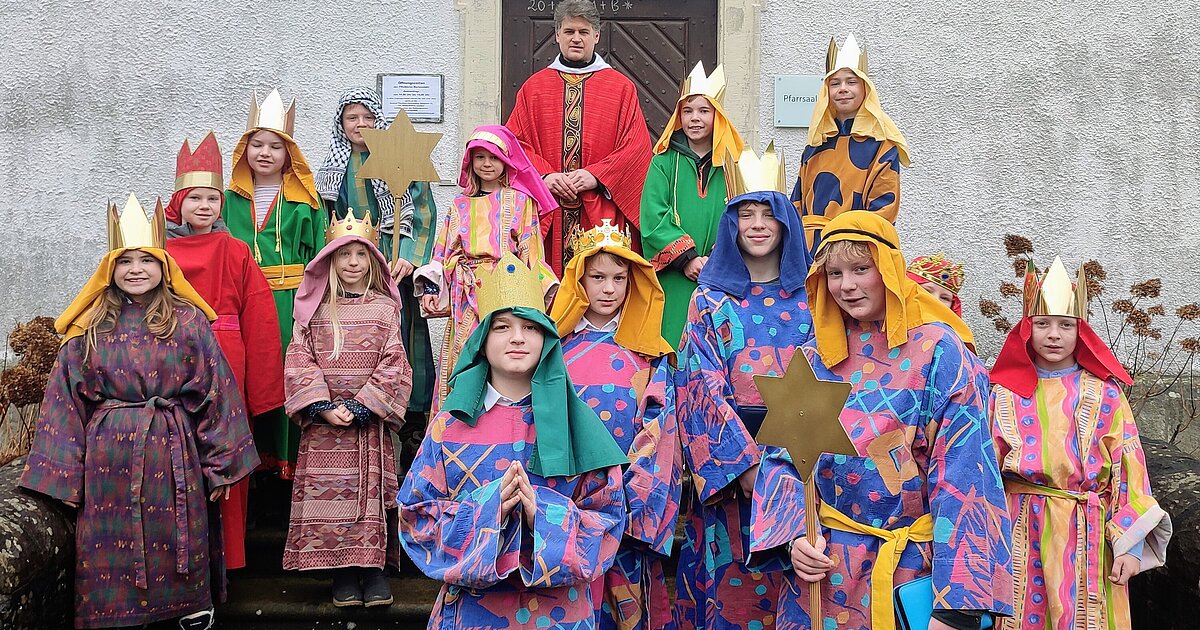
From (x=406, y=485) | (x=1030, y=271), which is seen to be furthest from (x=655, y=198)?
(x=406, y=485)

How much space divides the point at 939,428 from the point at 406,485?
1.56 meters

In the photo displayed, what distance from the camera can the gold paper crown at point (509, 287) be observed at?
4008mm

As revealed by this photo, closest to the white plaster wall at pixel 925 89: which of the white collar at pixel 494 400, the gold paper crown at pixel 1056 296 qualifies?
the gold paper crown at pixel 1056 296

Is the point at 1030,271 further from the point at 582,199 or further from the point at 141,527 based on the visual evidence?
the point at 141,527

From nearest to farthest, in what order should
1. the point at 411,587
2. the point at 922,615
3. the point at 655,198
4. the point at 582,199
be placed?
the point at 922,615 < the point at 411,587 < the point at 655,198 < the point at 582,199

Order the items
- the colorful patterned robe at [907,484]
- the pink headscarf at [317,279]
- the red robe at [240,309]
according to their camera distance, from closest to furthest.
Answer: the colorful patterned robe at [907,484] < the pink headscarf at [317,279] < the red robe at [240,309]

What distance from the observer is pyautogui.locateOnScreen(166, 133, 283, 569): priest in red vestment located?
4.90 m

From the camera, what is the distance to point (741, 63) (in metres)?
7.52

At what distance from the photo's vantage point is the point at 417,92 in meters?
7.50

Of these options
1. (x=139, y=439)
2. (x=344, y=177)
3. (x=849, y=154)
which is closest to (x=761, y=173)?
(x=849, y=154)

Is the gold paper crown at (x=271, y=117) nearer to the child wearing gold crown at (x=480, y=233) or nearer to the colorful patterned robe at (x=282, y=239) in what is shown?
the colorful patterned robe at (x=282, y=239)

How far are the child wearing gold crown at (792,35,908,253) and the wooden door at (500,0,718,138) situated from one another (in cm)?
245

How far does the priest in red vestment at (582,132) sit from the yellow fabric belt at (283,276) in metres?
1.23

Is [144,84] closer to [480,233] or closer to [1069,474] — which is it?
[480,233]
